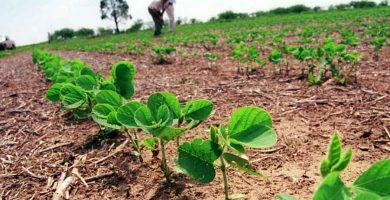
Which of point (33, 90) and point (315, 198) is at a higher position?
point (315, 198)

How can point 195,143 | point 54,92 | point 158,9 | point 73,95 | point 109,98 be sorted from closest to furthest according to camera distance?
1. point 195,143
2. point 109,98
3. point 73,95
4. point 54,92
5. point 158,9

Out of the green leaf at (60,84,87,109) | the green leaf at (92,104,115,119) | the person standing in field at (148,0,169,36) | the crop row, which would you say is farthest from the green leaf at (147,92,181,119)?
the person standing in field at (148,0,169,36)

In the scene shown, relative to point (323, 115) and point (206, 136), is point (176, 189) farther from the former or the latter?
point (323, 115)

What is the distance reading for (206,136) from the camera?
2.59 meters

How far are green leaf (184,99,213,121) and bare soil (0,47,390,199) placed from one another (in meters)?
0.21

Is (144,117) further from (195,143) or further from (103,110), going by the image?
(103,110)

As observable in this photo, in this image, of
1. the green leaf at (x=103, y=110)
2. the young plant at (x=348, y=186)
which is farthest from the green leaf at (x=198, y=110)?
the young plant at (x=348, y=186)

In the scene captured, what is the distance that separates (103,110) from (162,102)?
490 millimetres

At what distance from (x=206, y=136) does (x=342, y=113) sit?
1.04 m

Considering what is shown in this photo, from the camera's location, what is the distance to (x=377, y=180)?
2.56 feet

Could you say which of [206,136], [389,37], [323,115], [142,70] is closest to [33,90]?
[142,70]

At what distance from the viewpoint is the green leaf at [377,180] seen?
2.52 ft

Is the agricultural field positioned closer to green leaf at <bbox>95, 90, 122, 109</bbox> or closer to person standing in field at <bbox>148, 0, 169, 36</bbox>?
green leaf at <bbox>95, 90, 122, 109</bbox>

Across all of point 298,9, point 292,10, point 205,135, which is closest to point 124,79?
point 205,135
